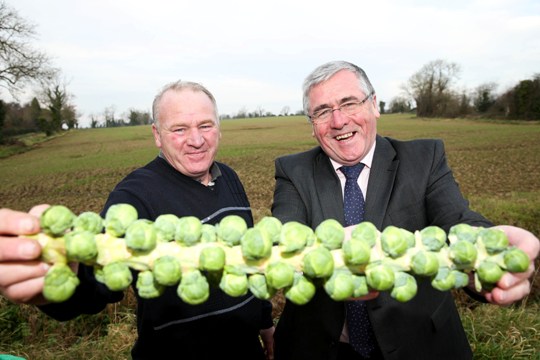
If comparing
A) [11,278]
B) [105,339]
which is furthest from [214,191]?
[105,339]

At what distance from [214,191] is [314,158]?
3.79 feet

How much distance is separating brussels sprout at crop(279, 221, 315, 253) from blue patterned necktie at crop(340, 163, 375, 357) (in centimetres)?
194

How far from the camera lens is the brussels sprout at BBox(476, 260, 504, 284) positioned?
169 cm

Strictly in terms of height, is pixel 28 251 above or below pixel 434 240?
above

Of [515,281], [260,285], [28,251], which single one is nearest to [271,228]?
[260,285]

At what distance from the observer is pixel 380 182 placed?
3.46 metres

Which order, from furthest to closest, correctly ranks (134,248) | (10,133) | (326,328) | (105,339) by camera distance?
1. (10,133)
2. (105,339)
3. (326,328)
4. (134,248)

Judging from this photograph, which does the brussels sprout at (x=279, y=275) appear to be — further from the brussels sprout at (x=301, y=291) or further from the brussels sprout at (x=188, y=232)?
the brussels sprout at (x=188, y=232)

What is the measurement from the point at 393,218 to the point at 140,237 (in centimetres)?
255

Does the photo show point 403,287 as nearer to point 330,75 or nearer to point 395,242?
point 395,242

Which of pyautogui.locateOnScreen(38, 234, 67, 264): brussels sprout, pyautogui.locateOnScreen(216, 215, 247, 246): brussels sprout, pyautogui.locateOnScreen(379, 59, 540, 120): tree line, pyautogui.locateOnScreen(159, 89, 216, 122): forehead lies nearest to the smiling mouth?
pyautogui.locateOnScreen(159, 89, 216, 122): forehead

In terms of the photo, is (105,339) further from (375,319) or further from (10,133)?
(10,133)

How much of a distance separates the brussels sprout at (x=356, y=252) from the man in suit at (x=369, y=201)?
1.74m

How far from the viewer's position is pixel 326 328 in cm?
336
